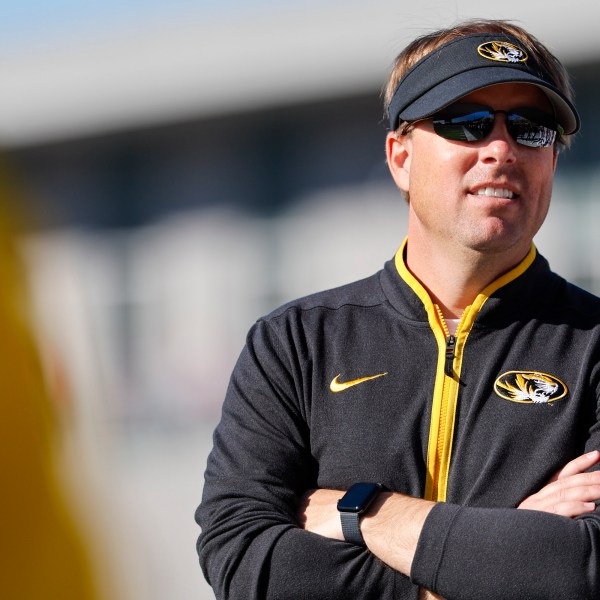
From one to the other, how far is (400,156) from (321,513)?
3.95 ft

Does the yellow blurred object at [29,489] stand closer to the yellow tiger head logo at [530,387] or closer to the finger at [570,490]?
the finger at [570,490]

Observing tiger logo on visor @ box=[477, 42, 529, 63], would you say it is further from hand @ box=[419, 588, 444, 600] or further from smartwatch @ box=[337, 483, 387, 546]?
hand @ box=[419, 588, 444, 600]

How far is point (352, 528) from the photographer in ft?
10.3

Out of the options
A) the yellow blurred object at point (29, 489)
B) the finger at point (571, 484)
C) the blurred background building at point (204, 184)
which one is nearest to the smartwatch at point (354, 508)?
the finger at point (571, 484)

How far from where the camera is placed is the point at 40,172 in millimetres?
20281

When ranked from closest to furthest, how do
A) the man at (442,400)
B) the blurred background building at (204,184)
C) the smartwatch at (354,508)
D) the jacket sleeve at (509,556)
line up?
the jacket sleeve at (509,556), the man at (442,400), the smartwatch at (354,508), the blurred background building at (204,184)

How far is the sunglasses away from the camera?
3.41 meters

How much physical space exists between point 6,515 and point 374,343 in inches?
69.2

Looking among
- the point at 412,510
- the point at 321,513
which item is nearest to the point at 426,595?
the point at 412,510

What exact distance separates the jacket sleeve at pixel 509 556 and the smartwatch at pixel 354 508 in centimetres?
19

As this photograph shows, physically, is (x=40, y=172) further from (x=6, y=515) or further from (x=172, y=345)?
(x=6, y=515)

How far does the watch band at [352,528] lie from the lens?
3.12 metres

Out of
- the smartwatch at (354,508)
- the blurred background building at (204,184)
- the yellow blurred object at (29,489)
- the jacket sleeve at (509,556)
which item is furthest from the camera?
the blurred background building at (204,184)

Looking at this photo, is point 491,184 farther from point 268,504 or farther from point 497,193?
point 268,504
